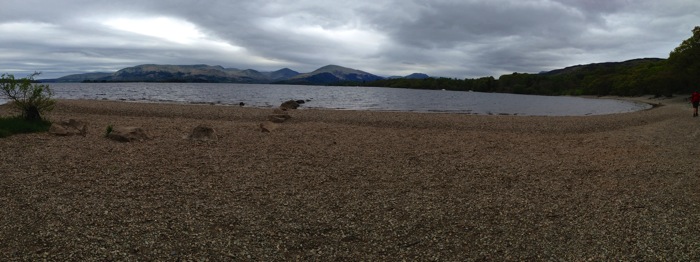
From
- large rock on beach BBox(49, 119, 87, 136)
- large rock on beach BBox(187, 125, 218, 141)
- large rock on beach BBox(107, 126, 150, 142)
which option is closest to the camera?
large rock on beach BBox(107, 126, 150, 142)

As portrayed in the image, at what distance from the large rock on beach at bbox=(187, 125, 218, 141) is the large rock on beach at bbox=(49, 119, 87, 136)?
5.03m

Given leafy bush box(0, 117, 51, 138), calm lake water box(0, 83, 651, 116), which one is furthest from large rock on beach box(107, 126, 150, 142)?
calm lake water box(0, 83, 651, 116)

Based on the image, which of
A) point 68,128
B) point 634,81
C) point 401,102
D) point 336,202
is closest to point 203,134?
point 68,128

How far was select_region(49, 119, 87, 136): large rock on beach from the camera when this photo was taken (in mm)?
17719

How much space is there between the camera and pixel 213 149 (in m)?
16.8

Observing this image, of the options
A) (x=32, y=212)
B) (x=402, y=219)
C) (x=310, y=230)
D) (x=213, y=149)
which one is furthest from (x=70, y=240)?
(x=213, y=149)

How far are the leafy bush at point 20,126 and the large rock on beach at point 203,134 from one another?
6.69 m

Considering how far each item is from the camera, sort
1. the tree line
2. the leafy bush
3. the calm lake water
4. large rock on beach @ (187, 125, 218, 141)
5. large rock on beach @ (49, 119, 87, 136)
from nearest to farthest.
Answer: the leafy bush < large rock on beach @ (49, 119, 87, 136) < large rock on beach @ (187, 125, 218, 141) < the calm lake water < the tree line

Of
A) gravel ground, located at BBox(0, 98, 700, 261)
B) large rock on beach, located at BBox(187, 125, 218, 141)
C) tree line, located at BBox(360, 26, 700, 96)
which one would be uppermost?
tree line, located at BBox(360, 26, 700, 96)

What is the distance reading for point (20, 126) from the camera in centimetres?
1772

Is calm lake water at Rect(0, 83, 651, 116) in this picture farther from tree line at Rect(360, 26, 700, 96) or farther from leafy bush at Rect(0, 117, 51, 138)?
leafy bush at Rect(0, 117, 51, 138)

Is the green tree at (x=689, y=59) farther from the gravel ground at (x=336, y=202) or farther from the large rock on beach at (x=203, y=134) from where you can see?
the large rock on beach at (x=203, y=134)

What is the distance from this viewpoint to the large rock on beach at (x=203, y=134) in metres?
18.8

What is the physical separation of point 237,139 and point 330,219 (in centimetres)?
1230
